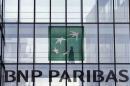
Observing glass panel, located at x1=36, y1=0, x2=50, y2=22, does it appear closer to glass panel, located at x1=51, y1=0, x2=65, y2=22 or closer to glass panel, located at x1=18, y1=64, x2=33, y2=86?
glass panel, located at x1=51, y1=0, x2=65, y2=22

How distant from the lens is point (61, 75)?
Answer: 71.3m

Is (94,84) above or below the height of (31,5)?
below

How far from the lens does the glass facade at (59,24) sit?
71438 mm

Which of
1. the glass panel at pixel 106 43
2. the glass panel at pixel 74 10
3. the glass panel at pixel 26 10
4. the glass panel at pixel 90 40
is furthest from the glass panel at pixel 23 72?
the glass panel at pixel 106 43

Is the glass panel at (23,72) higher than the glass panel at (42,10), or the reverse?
the glass panel at (42,10)

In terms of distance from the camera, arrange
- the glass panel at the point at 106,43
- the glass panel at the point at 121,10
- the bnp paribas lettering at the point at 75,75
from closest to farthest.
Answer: the bnp paribas lettering at the point at 75,75, the glass panel at the point at 106,43, the glass panel at the point at 121,10

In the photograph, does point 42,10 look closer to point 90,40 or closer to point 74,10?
point 74,10

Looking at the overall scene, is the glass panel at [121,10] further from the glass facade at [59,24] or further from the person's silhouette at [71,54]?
the person's silhouette at [71,54]

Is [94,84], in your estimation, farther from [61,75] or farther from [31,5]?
[31,5]

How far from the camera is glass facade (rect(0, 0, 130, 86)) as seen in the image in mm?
71438

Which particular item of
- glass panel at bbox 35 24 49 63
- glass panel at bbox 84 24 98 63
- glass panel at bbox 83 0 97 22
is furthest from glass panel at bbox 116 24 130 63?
glass panel at bbox 35 24 49 63

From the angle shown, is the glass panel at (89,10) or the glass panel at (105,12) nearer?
the glass panel at (89,10)

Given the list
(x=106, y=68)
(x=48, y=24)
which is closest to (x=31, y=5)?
(x=48, y=24)

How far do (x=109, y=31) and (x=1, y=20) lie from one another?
7.10 metres
